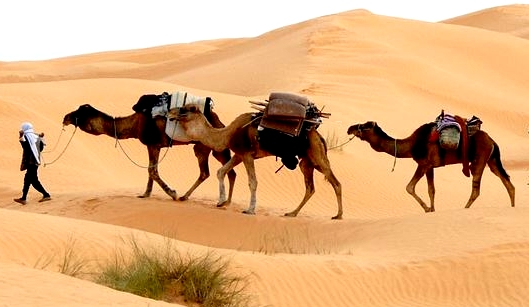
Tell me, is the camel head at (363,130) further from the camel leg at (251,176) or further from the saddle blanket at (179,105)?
the saddle blanket at (179,105)

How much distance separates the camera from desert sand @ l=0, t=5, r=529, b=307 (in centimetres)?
1217

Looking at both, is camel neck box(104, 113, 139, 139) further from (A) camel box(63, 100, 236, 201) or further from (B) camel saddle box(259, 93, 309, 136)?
(B) camel saddle box(259, 93, 309, 136)

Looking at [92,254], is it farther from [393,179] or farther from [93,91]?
[93,91]

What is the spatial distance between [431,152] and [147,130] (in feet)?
16.0

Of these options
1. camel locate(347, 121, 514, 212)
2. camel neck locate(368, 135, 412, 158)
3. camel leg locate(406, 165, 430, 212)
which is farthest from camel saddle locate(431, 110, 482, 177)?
camel neck locate(368, 135, 412, 158)

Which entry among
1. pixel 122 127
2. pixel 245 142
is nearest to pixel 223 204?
pixel 245 142

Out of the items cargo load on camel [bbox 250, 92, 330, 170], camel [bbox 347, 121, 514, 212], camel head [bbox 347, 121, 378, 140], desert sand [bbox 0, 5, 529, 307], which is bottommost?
desert sand [bbox 0, 5, 529, 307]

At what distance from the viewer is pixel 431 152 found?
58.1ft

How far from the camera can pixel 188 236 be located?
1705 cm

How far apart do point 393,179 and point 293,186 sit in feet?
8.13

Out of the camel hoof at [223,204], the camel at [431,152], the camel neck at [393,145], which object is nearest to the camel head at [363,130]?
the camel at [431,152]

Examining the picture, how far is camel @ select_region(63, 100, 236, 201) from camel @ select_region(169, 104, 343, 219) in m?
0.68

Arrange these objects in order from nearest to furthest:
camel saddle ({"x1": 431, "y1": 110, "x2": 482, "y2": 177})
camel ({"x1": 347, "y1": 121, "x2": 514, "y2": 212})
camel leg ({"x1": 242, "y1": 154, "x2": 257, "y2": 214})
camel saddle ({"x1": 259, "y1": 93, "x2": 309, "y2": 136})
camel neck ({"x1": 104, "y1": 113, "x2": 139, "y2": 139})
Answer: camel saddle ({"x1": 259, "y1": 93, "x2": 309, "y2": 136})
camel saddle ({"x1": 431, "y1": 110, "x2": 482, "y2": 177})
camel leg ({"x1": 242, "y1": 154, "x2": 257, "y2": 214})
camel ({"x1": 347, "y1": 121, "x2": 514, "y2": 212})
camel neck ({"x1": 104, "y1": 113, "x2": 139, "y2": 139})

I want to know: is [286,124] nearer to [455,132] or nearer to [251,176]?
[251,176]
